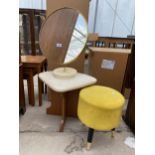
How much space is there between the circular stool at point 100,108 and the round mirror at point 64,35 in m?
0.40

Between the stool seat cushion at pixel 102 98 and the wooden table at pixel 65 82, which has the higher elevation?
the wooden table at pixel 65 82

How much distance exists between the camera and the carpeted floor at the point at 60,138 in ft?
4.81

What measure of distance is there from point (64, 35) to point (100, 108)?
702 millimetres

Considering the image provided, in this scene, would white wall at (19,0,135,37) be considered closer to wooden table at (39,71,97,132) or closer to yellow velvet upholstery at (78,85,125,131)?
wooden table at (39,71,97,132)

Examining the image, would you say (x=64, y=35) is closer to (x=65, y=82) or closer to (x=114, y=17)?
(x=65, y=82)

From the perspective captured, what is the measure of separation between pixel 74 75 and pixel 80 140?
64 centimetres

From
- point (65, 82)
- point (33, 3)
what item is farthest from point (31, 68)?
point (33, 3)

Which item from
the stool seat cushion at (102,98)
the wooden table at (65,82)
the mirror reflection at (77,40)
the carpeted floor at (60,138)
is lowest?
the carpeted floor at (60,138)

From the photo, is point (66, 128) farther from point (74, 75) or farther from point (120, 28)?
point (120, 28)

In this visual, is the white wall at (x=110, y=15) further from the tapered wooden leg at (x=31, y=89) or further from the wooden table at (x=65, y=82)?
the wooden table at (x=65, y=82)

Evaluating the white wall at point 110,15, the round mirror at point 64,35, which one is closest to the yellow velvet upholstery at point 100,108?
the round mirror at point 64,35

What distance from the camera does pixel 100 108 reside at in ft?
4.23

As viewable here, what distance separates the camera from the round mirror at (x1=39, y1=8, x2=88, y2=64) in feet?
4.69
